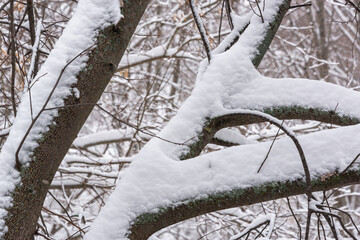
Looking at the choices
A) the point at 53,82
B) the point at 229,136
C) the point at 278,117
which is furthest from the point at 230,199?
the point at 53,82

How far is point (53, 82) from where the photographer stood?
137cm


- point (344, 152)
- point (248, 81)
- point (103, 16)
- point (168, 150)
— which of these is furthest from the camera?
point (248, 81)

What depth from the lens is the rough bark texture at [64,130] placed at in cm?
122

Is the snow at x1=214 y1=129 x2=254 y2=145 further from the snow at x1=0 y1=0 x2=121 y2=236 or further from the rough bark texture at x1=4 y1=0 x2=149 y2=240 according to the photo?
the snow at x1=0 y1=0 x2=121 y2=236

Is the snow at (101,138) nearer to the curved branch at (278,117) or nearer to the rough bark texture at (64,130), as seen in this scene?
the curved branch at (278,117)

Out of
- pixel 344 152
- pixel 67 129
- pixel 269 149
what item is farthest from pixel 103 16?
pixel 344 152

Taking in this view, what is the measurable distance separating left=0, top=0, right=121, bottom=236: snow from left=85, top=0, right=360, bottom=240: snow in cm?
39

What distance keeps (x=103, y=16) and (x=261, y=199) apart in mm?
973

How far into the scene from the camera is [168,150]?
1606 mm

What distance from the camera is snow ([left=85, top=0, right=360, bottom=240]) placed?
4.39 feet

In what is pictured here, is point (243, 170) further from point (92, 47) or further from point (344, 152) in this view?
point (92, 47)

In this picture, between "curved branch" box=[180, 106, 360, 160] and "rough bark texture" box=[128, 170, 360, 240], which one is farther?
"curved branch" box=[180, 106, 360, 160]

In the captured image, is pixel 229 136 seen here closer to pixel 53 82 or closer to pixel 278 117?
pixel 278 117

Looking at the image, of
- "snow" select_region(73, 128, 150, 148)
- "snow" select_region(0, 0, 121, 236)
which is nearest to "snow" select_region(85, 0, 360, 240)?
"snow" select_region(0, 0, 121, 236)
